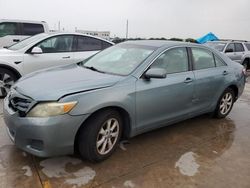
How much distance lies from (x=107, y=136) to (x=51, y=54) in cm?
363

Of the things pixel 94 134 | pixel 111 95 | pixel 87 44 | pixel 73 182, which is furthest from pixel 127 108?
pixel 87 44

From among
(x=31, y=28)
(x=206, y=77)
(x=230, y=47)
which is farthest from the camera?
(x=230, y=47)

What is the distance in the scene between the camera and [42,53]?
604 centimetres

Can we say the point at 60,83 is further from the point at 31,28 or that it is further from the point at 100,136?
the point at 31,28

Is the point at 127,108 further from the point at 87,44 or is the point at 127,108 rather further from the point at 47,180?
the point at 87,44

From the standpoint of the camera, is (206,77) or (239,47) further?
(239,47)

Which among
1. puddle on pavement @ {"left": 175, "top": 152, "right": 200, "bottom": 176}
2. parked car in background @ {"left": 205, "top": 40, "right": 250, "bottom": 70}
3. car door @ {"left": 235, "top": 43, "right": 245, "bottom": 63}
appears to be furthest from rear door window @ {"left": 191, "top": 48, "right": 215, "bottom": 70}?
car door @ {"left": 235, "top": 43, "right": 245, "bottom": 63}

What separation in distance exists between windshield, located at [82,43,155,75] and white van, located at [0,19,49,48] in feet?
22.6

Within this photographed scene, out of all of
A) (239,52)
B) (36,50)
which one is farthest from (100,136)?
(239,52)

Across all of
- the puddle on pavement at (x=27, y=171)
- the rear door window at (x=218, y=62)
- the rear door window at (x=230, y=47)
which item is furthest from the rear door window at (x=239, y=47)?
the puddle on pavement at (x=27, y=171)

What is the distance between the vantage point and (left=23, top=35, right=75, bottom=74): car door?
19.1 feet

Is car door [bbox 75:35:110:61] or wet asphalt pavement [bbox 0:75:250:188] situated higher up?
car door [bbox 75:35:110:61]

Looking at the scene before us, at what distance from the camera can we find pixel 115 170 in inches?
122

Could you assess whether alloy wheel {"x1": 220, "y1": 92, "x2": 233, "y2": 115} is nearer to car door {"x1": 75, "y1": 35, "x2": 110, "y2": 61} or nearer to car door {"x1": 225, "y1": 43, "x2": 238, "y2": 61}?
car door {"x1": 75, "y1": 35, "x2": 110, "y2": 61}
